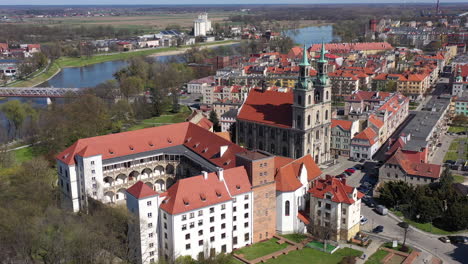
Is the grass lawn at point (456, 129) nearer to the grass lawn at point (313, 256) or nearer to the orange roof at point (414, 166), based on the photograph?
the orange roof at point (414, 166)

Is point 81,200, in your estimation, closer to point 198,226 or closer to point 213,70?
point 198,226

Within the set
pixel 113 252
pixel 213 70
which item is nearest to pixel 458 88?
pixel 213 70

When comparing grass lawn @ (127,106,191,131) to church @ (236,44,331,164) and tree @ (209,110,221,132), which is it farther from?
church @ (236,44,331,164)

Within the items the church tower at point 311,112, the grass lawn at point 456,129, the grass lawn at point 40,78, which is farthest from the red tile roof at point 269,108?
the grass lawn at point 40,78

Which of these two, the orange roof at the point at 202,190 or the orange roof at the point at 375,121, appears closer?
the orange roof at the point at 202,190

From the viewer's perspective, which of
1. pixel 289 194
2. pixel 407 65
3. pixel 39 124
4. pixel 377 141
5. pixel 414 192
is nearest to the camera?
pixel 289 194
